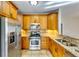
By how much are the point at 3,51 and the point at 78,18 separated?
1491mm

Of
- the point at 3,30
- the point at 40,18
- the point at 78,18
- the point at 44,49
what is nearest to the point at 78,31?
the point at 78,18

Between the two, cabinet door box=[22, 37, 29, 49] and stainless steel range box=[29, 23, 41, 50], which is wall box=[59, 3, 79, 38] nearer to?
stainless steel range box=[29, 23, 41, 50]

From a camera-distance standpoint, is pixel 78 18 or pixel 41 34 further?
pixel 41 34

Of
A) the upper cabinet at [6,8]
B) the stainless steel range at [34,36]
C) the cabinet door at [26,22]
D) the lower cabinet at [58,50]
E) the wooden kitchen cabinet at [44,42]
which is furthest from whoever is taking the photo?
the cabinet door at [26,22]

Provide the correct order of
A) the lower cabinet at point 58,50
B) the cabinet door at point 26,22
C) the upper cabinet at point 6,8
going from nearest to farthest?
the upper cabinet at point 6,8, the lower cabinet at point 58,50, the cabinet door at point 26,22

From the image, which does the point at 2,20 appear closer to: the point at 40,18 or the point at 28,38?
the point at 28,38

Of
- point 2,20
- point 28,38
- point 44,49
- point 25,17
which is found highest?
point 25,17

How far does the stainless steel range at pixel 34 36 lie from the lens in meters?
7.29

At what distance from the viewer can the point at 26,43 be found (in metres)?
7.39

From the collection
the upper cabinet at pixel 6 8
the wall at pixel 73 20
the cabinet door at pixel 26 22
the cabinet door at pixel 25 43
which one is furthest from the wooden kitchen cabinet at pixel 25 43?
the upper cabinet at pixel 6 8

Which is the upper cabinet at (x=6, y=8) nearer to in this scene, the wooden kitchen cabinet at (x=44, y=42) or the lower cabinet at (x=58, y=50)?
the lower cabinet at (x=58, y=50)

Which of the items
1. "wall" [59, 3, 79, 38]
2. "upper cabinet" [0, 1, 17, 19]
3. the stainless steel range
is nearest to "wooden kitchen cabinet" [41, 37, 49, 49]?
Result: the stainless steel range

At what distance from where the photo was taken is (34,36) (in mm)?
7578

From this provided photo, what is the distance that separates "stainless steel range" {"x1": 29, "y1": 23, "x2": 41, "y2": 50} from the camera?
7289 mm
